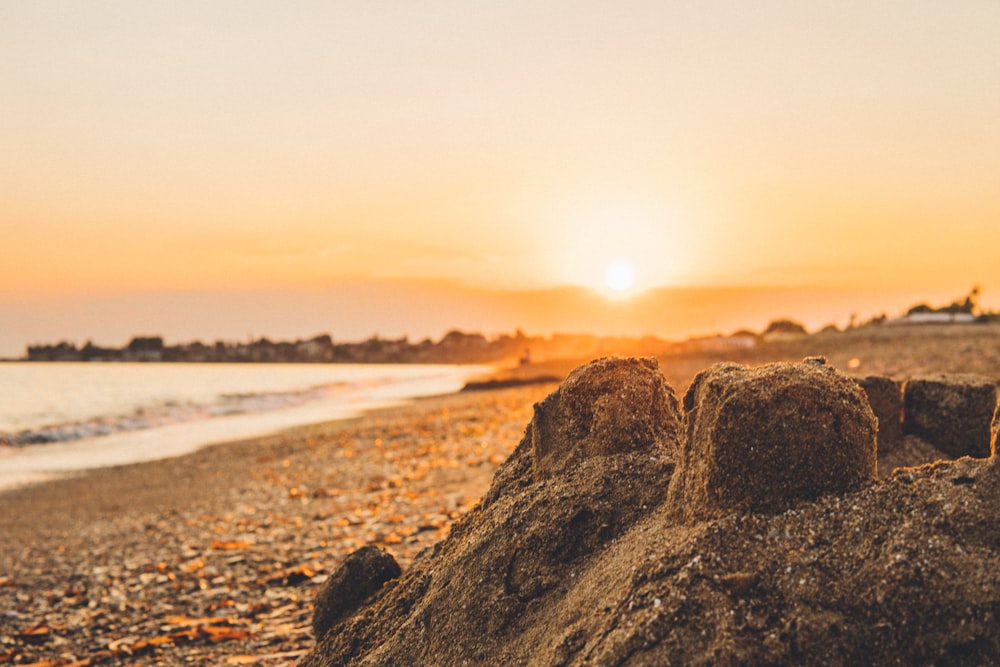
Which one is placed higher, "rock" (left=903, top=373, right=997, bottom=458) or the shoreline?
"rock" (left=903, top=373, right=997, bottom=458)

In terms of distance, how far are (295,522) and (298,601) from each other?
131 inches

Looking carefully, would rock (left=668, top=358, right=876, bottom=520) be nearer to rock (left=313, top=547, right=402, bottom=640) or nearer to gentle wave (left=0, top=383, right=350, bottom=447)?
rock (left=313, top=547, right=402, bottom=640)

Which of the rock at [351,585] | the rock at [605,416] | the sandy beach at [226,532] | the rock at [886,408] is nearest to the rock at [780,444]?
the rock at [605,416]

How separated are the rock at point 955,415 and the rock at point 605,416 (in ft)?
7.14

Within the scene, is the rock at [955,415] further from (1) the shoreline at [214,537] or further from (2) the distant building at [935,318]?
(2) the distant building at [935,318]

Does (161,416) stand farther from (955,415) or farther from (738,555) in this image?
(738,555)

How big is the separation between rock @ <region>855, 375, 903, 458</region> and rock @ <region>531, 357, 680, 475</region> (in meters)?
1.89

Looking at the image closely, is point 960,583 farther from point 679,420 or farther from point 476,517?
point 476,517

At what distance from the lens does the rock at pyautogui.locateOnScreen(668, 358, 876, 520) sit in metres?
2.47

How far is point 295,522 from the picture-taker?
9789 millimetres

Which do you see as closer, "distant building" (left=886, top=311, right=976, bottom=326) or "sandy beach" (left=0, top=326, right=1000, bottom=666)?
"sandy beach" (left=0, top=326, right=1000, bottom=666)

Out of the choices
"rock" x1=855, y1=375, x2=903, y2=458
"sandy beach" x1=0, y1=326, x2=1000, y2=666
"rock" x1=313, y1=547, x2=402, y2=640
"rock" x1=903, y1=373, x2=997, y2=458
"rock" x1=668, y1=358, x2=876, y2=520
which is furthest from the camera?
"sandy beach" x1=0, y1=326, x2=1000, y2=666

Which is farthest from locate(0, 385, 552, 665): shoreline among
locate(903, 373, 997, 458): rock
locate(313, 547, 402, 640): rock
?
locate(903, 373, 997, 458): rock

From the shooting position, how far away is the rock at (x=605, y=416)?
346 cm
